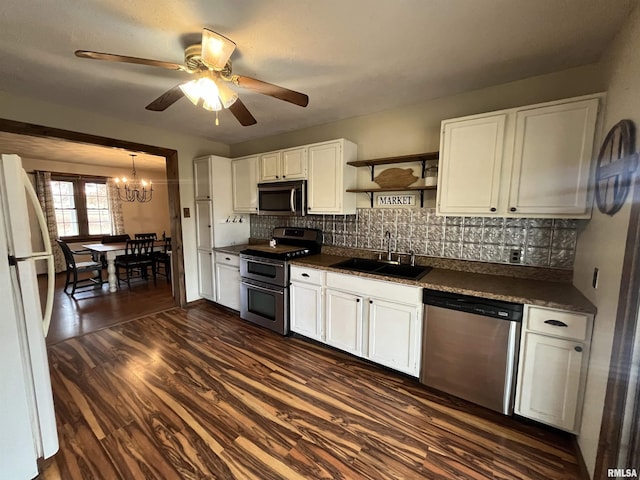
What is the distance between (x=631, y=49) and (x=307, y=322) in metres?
2.93

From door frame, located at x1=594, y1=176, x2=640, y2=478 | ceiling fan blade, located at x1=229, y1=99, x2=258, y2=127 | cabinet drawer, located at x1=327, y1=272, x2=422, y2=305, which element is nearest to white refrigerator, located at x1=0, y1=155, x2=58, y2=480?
ceiling fan blade, located at x1=229, y1=99, x2=258, y2=127

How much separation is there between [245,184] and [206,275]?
4.84 ft

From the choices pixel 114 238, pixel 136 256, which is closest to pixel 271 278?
pixel 136 256

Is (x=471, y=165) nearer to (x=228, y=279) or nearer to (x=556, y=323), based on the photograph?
(x=556, y=323)

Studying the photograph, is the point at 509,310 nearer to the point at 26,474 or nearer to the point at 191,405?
the point at 191,405

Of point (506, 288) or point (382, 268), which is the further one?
point (382, 268)

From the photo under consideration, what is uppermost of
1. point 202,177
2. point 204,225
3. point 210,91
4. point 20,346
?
point 210,91

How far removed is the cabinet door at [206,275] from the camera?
152 inches

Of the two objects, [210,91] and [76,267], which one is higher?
[210,91]

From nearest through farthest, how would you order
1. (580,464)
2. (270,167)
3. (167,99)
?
(580,464) < (167,99) < (270,167)

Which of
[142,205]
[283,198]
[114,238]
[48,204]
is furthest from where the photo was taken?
[142,205]

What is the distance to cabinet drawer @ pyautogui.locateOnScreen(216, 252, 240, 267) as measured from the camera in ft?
11.4

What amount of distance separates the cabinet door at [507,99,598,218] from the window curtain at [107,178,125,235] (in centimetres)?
785

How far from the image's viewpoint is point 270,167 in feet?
11.2
